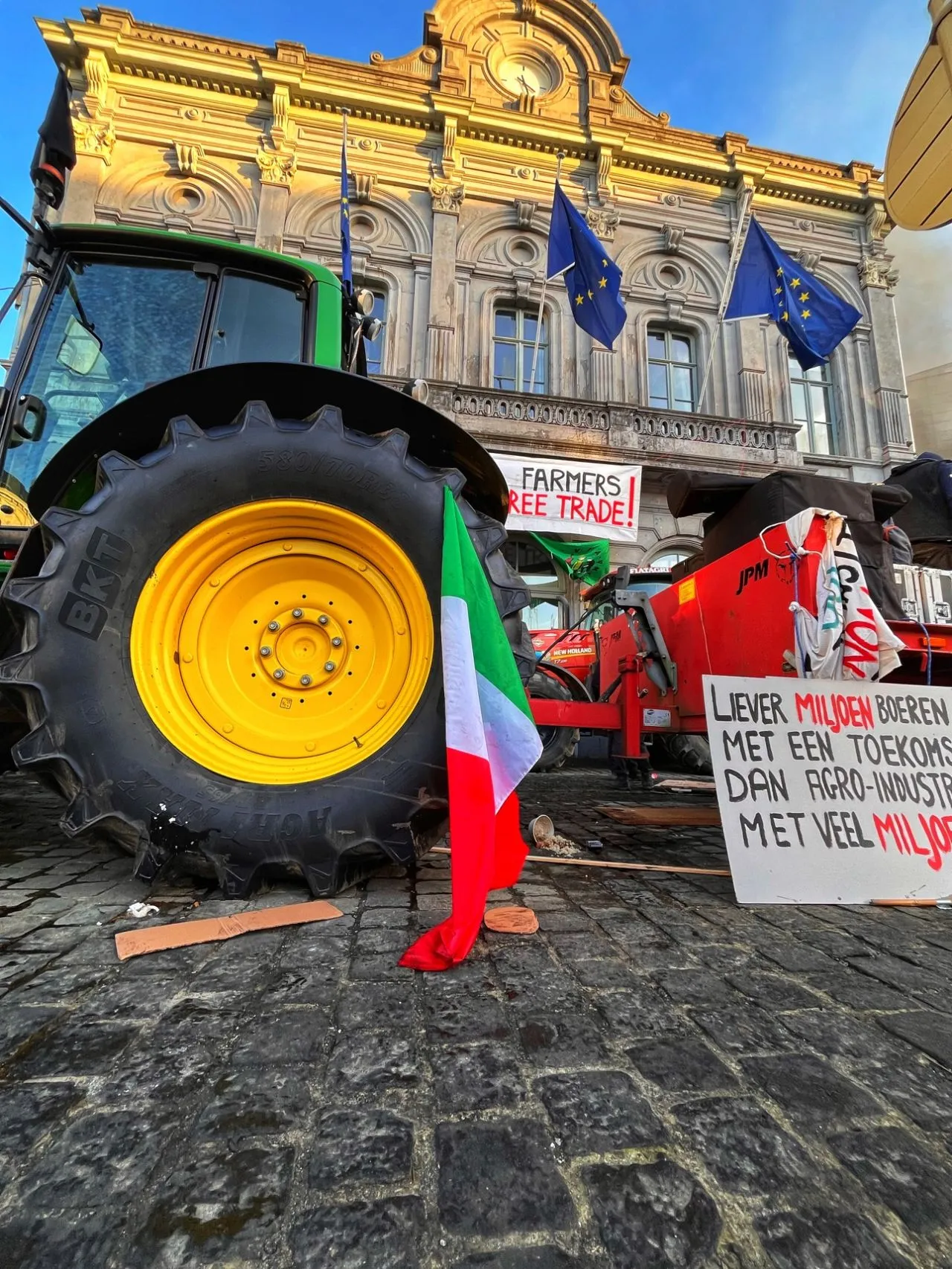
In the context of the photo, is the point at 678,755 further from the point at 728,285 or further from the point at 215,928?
the point at 728,285

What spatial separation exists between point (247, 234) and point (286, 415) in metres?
12.9

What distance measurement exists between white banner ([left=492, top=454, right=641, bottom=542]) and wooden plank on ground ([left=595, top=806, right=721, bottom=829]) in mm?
6713

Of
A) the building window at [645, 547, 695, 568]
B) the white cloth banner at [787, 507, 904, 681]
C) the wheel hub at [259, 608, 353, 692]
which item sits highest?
the building window at [645, 547, 695, 568]

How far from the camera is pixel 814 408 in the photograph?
13758mm

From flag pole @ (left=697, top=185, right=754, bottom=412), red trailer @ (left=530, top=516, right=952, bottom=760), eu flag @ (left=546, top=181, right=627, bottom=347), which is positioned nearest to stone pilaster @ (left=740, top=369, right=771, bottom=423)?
flag pole @ (left=697, top=185, right=754, bottom=412)

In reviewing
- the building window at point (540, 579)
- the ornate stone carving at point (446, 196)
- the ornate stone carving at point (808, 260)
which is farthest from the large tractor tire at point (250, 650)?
the ornate stone carving at point (808, 260)

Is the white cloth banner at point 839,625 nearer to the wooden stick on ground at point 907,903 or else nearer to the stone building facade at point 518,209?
the wooden stick on ground at point 907,903

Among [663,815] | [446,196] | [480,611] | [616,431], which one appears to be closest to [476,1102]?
[480,611]

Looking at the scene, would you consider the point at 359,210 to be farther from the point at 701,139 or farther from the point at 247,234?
the point at 701,139

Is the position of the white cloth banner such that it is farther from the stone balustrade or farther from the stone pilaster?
the stone pilaster

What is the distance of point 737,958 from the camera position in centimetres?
151

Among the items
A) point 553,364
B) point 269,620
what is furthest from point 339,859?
point 553,364

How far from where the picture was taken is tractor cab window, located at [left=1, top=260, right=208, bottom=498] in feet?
7.85

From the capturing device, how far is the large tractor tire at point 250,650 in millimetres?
1678
